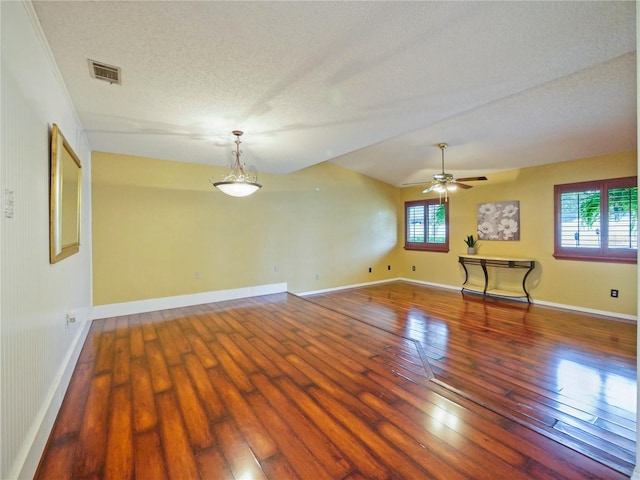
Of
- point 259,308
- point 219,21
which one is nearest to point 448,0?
point 219,21

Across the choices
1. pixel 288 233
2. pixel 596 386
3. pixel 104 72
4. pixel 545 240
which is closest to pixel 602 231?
pixel 545 240

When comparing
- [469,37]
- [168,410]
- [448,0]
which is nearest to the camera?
[448,0]

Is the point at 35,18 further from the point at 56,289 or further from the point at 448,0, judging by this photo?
the point at 448,0

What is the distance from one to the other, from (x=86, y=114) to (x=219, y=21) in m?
2.25

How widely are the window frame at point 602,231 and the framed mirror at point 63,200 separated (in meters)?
6.90

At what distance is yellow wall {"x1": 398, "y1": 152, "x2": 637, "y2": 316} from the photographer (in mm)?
4430

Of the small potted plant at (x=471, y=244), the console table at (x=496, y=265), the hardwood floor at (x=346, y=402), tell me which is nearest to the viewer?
the hardwood floor at (x=346, y=402)

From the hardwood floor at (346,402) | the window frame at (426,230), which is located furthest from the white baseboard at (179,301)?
the window frame at (426,230)

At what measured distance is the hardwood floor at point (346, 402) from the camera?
5.35 feet

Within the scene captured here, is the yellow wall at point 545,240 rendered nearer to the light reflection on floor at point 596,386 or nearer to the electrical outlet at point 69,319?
the light reflection on floor at point 596,386

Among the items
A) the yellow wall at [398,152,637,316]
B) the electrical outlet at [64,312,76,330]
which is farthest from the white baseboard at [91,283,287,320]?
the yellow wall at [398,152,637,316]

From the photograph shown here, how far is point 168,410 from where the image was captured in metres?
2.12

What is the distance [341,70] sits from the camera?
2.26 meters

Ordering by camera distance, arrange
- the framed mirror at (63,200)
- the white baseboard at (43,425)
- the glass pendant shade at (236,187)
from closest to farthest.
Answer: the white baseboard at (43,425), the framed mirror at (63,200), the glass pendant shade at (236,187)
